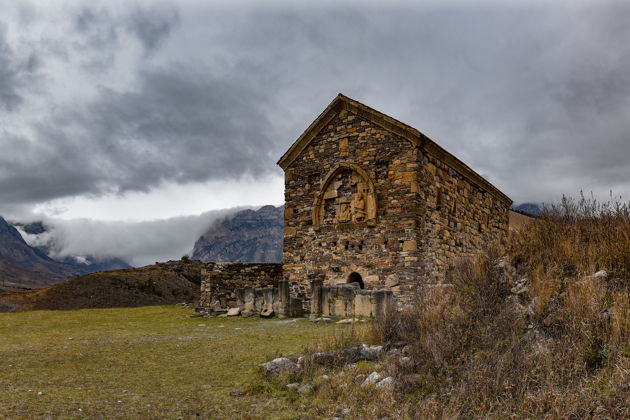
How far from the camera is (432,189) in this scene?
642 inches

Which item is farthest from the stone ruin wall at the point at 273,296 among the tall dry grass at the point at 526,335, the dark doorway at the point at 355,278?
the tall dry grass at the point at 526,335

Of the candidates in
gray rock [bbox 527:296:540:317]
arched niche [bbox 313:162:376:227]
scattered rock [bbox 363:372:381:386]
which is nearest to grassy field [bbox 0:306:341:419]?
scattered rock [bbox 363:372:381:386]

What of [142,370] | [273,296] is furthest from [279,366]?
[273,296]

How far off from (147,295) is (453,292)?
86.8ft

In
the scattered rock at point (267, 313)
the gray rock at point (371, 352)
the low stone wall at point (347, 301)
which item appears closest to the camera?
the gray rock at point (371, 352)

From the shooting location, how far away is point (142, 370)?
23.9 feet

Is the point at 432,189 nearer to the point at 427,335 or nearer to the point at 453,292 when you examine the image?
the point at 453,292

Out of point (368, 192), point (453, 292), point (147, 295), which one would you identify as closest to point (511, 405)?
point (453, 292)

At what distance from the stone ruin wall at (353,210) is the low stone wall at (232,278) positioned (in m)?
2.26

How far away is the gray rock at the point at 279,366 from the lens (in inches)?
246

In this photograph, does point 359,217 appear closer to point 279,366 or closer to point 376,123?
point 376,123

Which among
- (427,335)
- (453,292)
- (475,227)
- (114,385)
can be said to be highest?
(475,227)

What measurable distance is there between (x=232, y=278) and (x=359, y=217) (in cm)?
679

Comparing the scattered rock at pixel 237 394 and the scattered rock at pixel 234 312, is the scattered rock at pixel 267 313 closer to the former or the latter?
the scattered rock at pixel 234 312
